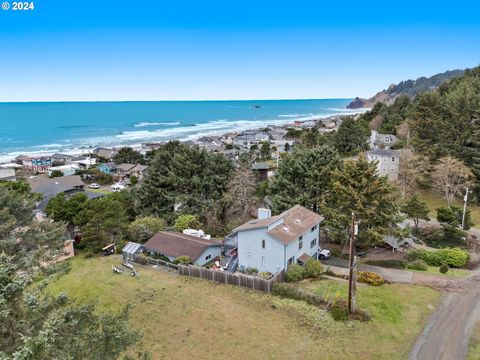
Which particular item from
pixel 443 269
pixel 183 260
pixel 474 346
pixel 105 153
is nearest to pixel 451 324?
pixel 474 346

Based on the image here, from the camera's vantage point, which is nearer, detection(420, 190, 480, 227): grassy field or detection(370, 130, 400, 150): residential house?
detection(420, 190, 480, 227): grassy field

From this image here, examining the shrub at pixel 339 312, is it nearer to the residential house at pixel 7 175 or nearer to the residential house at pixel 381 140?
the residential house at pixel 381 140

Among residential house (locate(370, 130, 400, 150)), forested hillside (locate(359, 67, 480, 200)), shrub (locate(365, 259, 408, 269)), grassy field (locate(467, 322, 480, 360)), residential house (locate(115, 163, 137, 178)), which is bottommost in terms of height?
residential house (locate(115, 163, 137, 178))

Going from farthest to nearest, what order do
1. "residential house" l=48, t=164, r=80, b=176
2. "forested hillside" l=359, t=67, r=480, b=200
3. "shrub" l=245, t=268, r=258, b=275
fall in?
"residential house" l=48, t=164, r=80, b=176 → "forested hillside" l=359, t=67, r=480, b=200 → "shrub" l=245, t=268, r=258, b=275

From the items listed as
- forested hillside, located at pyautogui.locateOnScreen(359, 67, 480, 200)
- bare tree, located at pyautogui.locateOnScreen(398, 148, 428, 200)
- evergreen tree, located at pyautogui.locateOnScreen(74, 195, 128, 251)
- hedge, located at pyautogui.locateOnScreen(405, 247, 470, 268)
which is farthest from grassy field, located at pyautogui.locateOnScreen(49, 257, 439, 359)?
forested hillside, located at pyautogui.locateOnScreen(359, 67, 480, 200)

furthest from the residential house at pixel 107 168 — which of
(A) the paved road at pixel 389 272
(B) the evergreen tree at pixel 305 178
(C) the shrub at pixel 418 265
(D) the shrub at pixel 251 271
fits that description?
(C) the shrub at pixel 418 265

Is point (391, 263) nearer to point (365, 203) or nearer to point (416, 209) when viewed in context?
point (365, 203)

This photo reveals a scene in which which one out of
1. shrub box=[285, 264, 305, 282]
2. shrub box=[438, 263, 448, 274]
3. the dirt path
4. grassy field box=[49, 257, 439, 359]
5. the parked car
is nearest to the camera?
the dirt path

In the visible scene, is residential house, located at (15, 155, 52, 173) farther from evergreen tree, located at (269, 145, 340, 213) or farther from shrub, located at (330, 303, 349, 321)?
shrub, located at (330, 303, 349, 321)
